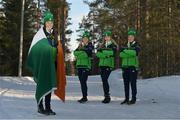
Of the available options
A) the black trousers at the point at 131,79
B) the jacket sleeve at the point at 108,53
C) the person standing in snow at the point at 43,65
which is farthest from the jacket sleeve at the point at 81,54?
the person standing in snow at the point at 43,65

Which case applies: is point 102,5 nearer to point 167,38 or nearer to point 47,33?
point 167,38

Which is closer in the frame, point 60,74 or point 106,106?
point 60,74

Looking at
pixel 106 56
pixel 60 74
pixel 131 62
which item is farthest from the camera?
pixel 106 56

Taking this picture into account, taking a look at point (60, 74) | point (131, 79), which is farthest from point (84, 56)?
point (60, 74)

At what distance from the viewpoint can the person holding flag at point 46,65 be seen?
11.7 metres

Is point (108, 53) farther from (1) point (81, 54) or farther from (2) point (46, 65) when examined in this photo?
(2) point (46, 65)

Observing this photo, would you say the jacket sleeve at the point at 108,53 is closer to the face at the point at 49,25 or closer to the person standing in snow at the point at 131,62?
the person standing in snow at the point at 131,62

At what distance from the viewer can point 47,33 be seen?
39.4ft

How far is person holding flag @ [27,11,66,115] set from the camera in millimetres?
11742

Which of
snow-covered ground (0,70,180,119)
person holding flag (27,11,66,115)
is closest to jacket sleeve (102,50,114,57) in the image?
snow-covered ground (0,70,180,119)

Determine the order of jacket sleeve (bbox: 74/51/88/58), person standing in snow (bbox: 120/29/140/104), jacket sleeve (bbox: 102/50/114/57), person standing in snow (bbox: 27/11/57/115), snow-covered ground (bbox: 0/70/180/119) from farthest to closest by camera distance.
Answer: jacket sleeve (bbox: 74/51/88/58) → jacket sleeve (bbox: 102/50/114/57) → person standing in snow (bbox: 120/29/140/104) → snow-covered ground (bbox: 0/70/180/119) → person standing in snow (bbox: 27/11/57/115)

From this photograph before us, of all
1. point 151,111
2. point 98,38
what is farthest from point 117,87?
point 98,38

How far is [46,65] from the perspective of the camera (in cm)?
1177

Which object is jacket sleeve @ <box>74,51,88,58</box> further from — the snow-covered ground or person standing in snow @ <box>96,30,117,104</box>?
the snow-covered ground
